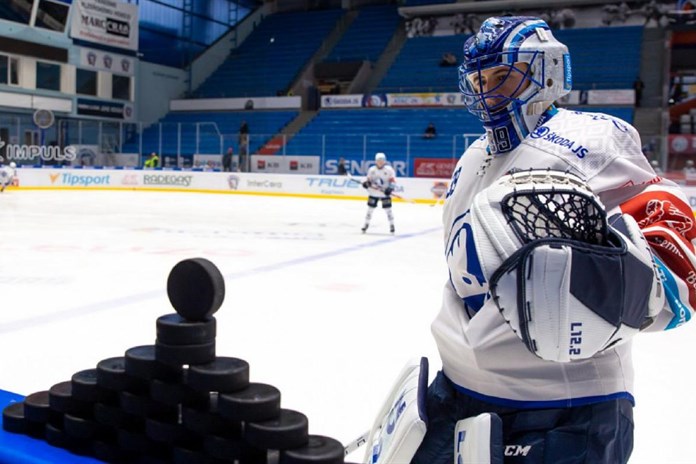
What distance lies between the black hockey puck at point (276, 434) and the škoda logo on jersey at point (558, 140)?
605 mm

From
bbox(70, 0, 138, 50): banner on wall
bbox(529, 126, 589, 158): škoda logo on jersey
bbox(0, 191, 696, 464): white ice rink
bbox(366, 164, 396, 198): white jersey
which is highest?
bbox(70, 0, 138, 50): banner on wall

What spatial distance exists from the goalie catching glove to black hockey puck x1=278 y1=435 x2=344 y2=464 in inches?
13.0

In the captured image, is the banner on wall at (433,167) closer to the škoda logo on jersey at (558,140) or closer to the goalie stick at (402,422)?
the goalie stick at (402,422)

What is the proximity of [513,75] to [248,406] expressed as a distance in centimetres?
71

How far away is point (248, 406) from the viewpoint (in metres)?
1.07

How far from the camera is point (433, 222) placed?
1190 cm

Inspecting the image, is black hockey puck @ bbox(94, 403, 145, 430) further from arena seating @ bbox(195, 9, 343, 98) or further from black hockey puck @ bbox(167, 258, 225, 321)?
arena seating @ bbox(195, 9, 343, 98)

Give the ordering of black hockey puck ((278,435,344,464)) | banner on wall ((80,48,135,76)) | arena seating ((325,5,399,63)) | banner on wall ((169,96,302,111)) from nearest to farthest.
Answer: black hockey puck ((278,435,344,464)) < banner on wall ((80,48,135,76)) < banner on wall ((169,96,302,111)) < arena seating ((325,5,399,63))

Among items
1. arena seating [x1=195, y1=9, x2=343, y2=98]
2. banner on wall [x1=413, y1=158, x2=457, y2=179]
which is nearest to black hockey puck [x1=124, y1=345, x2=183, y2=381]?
banner on wall [x1=413, y1=158, x2=457, y2=179]

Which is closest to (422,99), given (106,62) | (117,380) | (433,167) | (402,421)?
(433,167)

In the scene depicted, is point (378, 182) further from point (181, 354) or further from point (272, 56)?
point (272, 56)

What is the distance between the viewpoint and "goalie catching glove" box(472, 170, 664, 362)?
90cm

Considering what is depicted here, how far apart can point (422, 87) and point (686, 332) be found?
2015 centimetres

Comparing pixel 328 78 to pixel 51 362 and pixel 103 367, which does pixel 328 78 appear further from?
pixel 103 367
